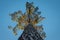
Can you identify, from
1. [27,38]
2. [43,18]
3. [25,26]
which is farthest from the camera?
[43,18]

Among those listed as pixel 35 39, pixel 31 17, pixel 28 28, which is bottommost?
pixel 35 39

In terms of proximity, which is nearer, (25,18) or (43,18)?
(25,18)

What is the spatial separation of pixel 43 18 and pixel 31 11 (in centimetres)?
232

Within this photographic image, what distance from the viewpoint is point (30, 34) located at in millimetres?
24766

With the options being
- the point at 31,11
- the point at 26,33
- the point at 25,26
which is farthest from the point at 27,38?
the point at 31,11

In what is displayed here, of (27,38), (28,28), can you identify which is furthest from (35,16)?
(27,38)

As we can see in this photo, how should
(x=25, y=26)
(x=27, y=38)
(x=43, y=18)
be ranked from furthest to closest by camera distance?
(x=43, y=18)
(x=25, y=26)
(x=27, y=38)

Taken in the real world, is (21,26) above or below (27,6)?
below

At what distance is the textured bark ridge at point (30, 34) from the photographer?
24.3 metres

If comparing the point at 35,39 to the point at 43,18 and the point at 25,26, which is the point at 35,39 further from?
the point at 43,18

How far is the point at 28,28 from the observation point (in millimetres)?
25375

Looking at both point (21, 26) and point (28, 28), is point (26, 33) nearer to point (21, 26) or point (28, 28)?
point (28, 28)

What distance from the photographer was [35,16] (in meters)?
27.1

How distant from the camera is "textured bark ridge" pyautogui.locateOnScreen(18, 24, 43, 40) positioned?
2432cm
